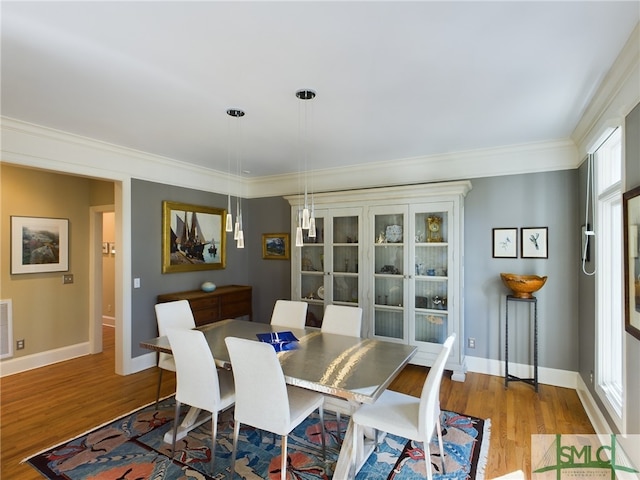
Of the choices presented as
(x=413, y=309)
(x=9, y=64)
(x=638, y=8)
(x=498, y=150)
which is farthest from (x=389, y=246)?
(x=9, y=64)

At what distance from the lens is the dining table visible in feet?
6.19

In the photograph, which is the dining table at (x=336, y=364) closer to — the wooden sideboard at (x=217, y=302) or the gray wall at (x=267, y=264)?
the wooden sideboard at (x=217, y=302)

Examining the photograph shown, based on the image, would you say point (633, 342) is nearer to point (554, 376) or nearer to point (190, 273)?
point (554, 376)

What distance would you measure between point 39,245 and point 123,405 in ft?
7.97

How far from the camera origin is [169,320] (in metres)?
3.14

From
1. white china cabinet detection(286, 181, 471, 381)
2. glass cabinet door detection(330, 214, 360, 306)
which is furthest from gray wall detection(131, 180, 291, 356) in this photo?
glass cabinet door detection(330, 214, 360, 306)

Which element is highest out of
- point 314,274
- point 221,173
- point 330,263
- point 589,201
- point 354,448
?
point 221,173

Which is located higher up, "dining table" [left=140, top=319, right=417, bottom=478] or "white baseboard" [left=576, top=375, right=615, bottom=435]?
"dining table" [left=140, top=319, right=417, bottom=478]

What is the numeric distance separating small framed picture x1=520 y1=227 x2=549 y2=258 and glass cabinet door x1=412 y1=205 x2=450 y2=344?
0.79 m

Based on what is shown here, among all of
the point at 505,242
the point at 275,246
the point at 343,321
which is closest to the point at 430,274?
the point at 505,242

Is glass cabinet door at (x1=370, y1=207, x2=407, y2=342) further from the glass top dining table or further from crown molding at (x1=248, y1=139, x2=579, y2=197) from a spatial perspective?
the glass top dining table

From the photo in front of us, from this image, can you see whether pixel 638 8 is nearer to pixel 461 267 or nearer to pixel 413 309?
pixel 461 267

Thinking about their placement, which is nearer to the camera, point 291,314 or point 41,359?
point 291,314

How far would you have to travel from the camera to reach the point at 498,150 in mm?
3670
